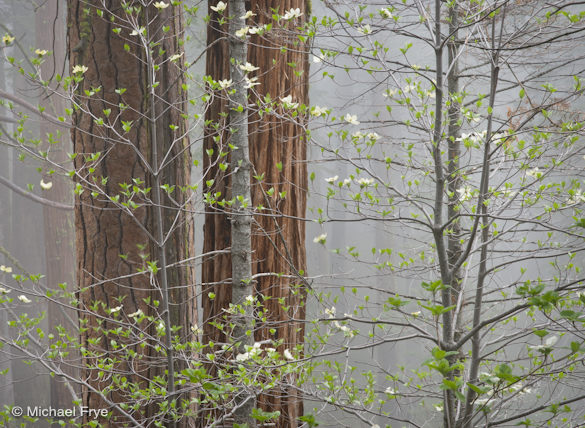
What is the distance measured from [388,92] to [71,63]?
1.55 meters

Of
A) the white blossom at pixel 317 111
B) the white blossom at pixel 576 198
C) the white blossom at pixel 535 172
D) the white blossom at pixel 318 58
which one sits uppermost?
the white blossom at pixel 318 58

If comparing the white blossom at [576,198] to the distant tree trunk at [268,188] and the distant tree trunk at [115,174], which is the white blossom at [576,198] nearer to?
the distant tree trunk at [268,188]

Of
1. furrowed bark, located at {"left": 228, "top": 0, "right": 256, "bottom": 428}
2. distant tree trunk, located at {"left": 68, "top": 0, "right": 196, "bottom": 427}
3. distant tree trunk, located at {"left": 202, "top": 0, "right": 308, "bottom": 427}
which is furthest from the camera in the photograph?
distant tree trunk, located at {"left": 202, "top": 0, "right": 308, "bottom": 427}

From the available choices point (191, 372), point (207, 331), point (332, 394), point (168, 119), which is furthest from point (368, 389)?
point (168, 119)

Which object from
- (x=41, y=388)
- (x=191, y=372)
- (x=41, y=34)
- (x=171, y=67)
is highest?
(x=41, y=34)

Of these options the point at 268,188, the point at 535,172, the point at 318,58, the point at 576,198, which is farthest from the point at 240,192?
the point at 576,198

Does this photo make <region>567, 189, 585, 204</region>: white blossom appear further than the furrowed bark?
No

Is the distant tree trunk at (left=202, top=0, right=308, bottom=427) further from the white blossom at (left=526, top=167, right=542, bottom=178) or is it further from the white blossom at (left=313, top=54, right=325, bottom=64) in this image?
the white blossom at (left=526, top=167, right=542, bottom=178)

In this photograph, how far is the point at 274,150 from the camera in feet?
8.75

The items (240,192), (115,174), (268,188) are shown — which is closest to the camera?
(240,192)

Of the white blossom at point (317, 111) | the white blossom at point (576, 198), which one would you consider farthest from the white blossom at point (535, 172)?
the white blossom at point (317, 111)

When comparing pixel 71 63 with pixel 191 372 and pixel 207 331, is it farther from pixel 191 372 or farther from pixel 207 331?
Result: pixel 191 372

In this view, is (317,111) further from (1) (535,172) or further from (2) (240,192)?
(1) (535,172)

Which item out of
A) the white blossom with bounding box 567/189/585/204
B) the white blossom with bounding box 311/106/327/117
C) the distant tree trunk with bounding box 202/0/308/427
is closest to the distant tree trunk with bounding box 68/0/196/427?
the distant tree trunk with bounding box 202/0/308/427
